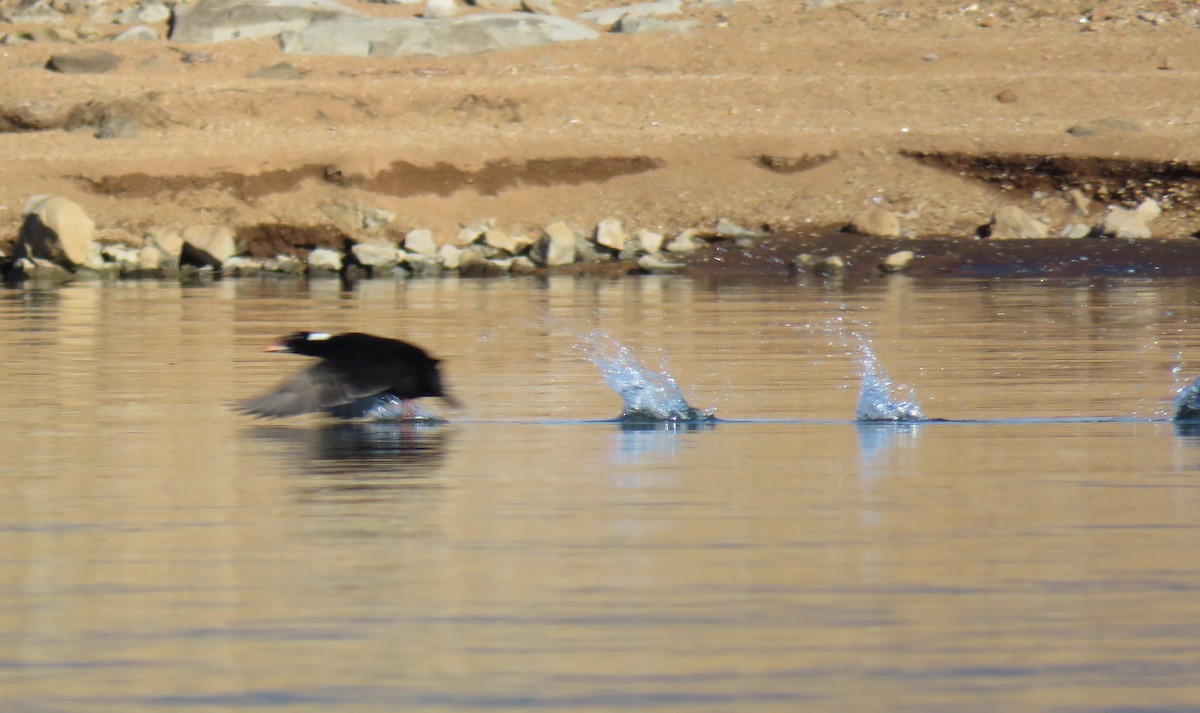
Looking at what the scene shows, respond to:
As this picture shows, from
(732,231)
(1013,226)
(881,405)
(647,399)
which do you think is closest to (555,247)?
(732,231)

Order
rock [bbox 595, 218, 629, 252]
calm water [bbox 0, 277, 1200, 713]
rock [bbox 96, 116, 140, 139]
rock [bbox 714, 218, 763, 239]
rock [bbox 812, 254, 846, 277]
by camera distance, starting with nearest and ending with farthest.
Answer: calm water [bbox 0, 277, 1200, 713]
rock [bbox 812, 254, 846, 277]
rock [bbox 595, 218, 629, 252]
rock [bbox 714, 218, 763, 239]
rock [bbox 96, 116, 140, 139]

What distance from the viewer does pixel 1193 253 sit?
90.1ft

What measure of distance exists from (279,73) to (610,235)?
1488 cm

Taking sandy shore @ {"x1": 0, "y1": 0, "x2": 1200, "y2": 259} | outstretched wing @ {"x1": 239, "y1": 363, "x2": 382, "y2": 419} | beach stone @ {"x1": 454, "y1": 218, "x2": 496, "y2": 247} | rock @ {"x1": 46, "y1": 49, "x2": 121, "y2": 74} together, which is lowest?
outstretched wing @ {"x1": 239, "y1": 363, "x2": 382, "y2": 419}

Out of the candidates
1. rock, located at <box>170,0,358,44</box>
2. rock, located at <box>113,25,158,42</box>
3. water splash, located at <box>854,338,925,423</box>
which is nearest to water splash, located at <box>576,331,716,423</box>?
water splash, located at <box>854,338,925,423</box>

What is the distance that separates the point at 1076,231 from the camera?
29312 mm

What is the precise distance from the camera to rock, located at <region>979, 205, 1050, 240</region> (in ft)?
96.5

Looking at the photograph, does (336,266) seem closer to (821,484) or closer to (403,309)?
(403,309)

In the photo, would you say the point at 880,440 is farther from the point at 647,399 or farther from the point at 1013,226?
the point at 1013,226

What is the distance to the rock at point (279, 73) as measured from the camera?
4228 cm

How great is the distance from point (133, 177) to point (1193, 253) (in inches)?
614

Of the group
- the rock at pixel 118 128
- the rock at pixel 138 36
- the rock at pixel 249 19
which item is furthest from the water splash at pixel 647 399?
the rock at pixel 138 36

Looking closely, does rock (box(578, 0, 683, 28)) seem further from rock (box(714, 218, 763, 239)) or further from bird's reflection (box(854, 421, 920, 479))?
bird's reflection (box(854, 421, 920, 479))

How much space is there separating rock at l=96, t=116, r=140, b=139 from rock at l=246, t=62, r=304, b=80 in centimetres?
545
